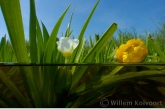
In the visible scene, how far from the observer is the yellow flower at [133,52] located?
49 cm

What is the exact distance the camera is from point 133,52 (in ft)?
1.59

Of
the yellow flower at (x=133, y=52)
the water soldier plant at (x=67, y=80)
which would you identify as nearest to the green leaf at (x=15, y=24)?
the water soldier plant at (x=67, y=80)

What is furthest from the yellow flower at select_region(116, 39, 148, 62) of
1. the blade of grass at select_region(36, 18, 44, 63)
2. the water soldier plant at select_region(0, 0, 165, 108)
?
the blade of grass at select_region(36, 18, 44, 63)

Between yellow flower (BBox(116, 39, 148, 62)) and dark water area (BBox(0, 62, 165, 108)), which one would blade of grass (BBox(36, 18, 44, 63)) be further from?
yellow flower (BBox(116, 39, 148, 62))

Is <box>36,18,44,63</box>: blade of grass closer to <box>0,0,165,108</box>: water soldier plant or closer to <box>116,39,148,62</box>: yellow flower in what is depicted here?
<box>0,0,165,108</box>: water soldier plant

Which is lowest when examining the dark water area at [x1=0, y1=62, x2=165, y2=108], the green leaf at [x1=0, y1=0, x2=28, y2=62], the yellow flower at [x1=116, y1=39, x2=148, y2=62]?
the dark water area at [x1=0, y1=62, x2=165, y2=108]

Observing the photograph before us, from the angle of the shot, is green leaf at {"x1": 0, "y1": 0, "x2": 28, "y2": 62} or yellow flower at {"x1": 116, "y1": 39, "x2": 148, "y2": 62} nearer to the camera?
green leaf at {"x1": 0, "y1": 0, "x2": 28, "y2": 62}

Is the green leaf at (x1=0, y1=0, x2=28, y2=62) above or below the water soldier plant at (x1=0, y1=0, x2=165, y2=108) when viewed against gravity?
above

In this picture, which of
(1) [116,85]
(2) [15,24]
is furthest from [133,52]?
(2) [15,24]

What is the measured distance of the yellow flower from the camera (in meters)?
0.49

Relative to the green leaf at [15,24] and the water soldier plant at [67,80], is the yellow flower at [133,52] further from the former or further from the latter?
the green leaf at [15,24]

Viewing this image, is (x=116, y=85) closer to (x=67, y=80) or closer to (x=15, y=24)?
(x=67, y=80)

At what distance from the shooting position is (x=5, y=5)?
38 cm

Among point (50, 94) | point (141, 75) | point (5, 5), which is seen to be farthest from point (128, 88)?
point (5, 5)
